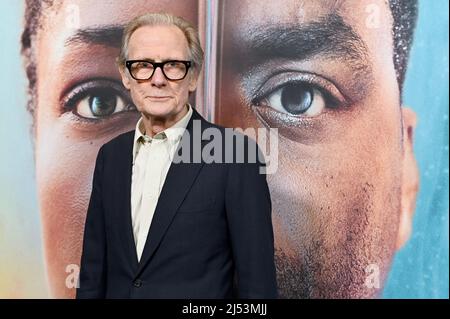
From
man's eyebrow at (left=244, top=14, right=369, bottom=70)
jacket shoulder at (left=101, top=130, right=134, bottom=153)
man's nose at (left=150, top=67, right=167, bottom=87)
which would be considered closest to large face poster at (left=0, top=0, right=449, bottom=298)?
man's eyebrow at (left=244, top=14, right=369, bottom=70)

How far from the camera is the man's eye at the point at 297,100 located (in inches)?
81.3

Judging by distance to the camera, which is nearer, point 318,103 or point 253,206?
point 253,206

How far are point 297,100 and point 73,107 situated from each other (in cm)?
72

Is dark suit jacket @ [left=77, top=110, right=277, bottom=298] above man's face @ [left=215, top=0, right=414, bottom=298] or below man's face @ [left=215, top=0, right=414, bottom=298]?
below

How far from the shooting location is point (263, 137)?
2.08 m

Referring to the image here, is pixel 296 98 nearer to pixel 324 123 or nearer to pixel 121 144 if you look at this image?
pixel 324 123

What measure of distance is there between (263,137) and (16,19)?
870mm

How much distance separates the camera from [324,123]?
2.07 meters

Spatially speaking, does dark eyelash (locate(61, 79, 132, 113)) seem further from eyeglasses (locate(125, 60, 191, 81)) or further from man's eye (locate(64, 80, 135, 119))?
eyeglasses (locate(125, 60, 191, 81))

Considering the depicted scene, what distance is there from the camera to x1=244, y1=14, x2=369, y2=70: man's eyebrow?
2035mm

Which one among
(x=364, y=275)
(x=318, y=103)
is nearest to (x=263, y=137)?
(x=318, y=103)

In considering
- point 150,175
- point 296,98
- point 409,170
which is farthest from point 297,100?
point 150,175
